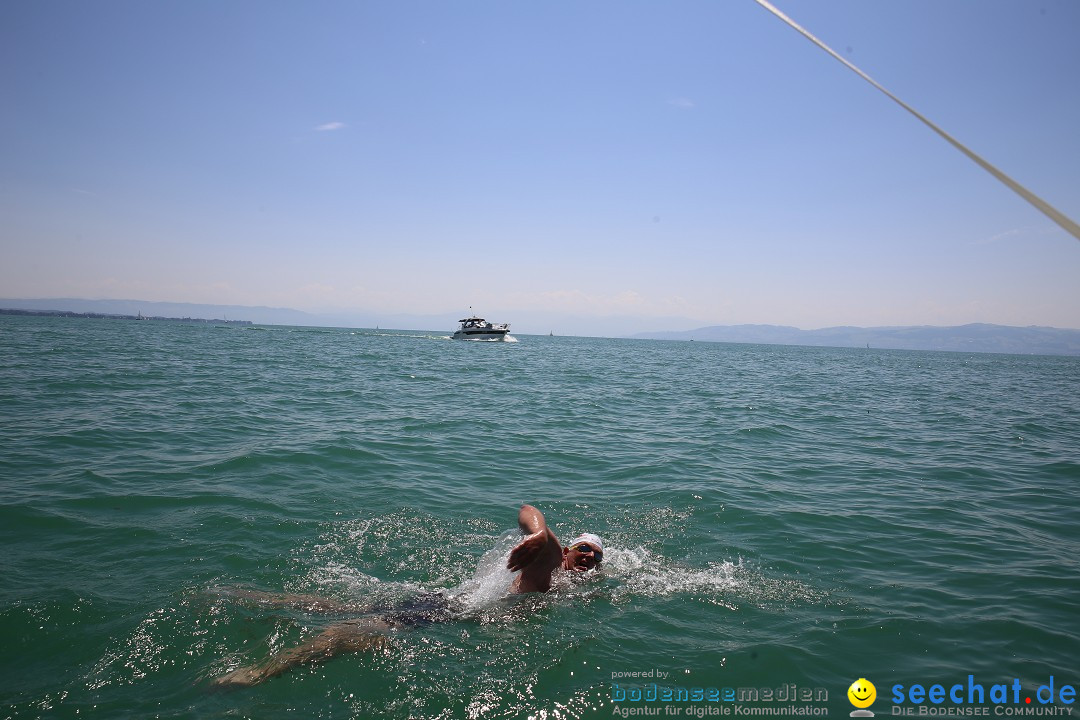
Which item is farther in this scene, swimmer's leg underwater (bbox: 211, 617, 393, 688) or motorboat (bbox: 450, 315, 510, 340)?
motorboat (bbox: 450, 315, 510, 340)

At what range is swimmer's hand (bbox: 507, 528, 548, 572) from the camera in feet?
17.5

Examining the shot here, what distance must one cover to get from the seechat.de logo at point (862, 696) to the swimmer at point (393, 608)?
290 cm

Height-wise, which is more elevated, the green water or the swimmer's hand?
the swimmer's hand

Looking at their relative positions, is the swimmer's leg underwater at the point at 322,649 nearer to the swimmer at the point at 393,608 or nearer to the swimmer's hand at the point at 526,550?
the swimmer at the point at 393,608

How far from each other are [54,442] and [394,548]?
30.6 feet

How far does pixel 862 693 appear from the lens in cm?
449

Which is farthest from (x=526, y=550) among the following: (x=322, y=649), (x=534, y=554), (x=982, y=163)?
(x=982, y=163)

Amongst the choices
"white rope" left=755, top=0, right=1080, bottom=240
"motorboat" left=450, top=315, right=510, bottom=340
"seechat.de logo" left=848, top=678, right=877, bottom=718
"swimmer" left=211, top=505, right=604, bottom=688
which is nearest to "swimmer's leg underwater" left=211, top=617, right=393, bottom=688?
"swimmer" left=211, top=505, right=604, bottom=688

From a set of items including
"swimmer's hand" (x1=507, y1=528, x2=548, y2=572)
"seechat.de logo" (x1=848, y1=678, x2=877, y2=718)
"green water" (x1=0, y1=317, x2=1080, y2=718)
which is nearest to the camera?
"seechat.de logo" (x1=848, y1=678, x2=877, y2=718)

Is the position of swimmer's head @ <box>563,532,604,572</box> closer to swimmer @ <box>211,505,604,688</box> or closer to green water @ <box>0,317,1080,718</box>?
swimmer @ <box>211,505,604,688</box>

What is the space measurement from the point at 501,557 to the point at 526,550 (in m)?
1.61

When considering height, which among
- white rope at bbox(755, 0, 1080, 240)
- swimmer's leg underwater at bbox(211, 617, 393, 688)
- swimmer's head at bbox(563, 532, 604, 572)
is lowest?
swimmer's leg underwater at bbox(211, 617, 393, 688)

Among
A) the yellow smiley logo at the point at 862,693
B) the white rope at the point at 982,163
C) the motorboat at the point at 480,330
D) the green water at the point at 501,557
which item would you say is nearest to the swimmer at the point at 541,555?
the green water at the point at 501,557

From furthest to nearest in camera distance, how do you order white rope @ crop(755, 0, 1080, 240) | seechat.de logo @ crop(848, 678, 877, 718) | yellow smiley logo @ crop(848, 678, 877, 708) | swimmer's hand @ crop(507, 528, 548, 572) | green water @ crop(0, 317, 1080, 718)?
1. swimmer's hand @ crop(507, 528, 548, 572)
2. green water @ crop(0, 317, 1080, 718)
3. yellow smiley logo @ crop(848, 678, 877, 708)
4. seechat.de logo @ crop(848, 678, 877, 718)
5. white rope @ crop(755, 0, 1080, 240)
